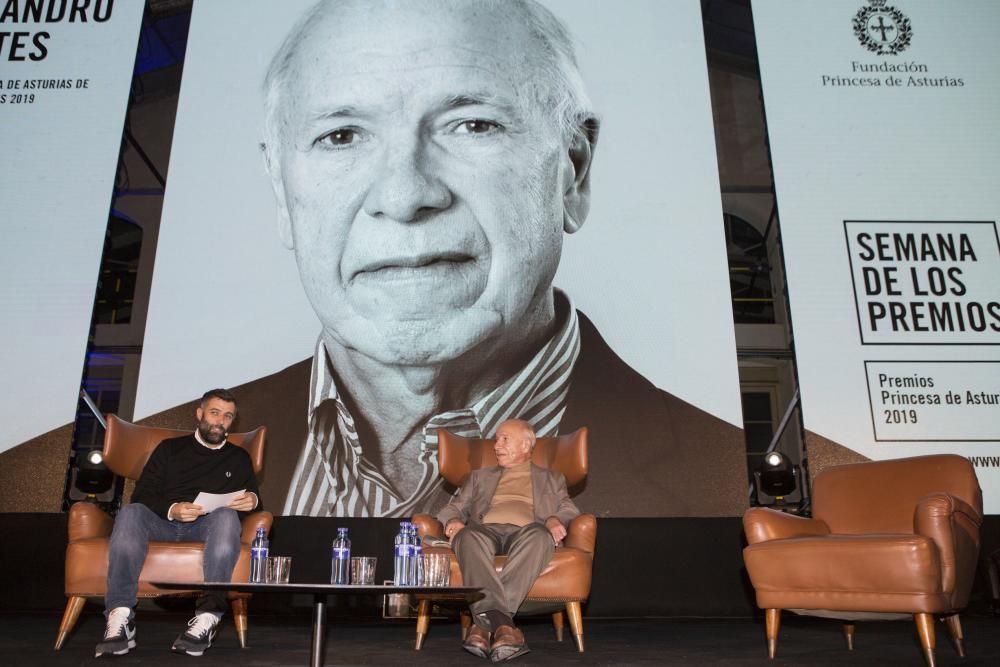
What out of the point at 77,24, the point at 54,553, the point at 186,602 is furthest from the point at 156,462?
the point at 77,24

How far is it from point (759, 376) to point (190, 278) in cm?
732

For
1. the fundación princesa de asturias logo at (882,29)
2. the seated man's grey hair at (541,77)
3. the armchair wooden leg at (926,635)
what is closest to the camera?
the armchair wooden leg at (926,635)

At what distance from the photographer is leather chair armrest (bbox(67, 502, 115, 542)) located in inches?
110

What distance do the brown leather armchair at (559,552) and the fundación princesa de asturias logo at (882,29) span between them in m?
3.18

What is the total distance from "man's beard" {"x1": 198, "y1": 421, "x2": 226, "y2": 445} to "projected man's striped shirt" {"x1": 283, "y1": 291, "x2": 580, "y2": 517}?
3.23 ft

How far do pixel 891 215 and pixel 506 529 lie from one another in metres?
2.99

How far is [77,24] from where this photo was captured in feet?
15.7

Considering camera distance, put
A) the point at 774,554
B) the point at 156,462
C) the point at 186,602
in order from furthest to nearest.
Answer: the point at 186,602, the point at 156,462, the point at 774,554

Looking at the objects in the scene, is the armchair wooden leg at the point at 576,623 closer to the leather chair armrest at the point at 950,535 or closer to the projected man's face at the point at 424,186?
the leather chair armrest at the point at 950,535

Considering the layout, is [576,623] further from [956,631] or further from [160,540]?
[160,540]

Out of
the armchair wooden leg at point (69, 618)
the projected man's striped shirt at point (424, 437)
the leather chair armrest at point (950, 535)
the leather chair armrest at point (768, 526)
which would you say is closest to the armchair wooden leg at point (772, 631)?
the leather chair armrest at point (768, 526)

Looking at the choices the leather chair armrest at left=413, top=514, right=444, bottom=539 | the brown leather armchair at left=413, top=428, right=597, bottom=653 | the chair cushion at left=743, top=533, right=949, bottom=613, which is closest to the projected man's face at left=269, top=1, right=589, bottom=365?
the brown leather armchair at left=413, top=428, right=597, bottom=653

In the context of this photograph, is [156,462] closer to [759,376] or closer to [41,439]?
[41,439]

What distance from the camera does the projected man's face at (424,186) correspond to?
3.99m
